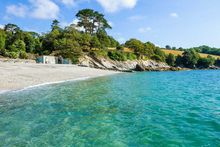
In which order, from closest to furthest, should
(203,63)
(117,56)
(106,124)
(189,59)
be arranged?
(106,124) → (117,56) → (189,59) → (203,63)

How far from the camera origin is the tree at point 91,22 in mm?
124062

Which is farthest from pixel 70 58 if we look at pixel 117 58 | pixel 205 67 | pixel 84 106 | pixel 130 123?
pixel 205 67

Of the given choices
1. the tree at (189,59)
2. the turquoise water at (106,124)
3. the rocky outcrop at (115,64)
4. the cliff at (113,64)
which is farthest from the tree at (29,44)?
the tree at (189,59)

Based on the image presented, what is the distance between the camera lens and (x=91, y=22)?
12850 cm

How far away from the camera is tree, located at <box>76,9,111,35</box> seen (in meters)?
124

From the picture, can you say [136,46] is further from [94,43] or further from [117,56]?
[94,43]

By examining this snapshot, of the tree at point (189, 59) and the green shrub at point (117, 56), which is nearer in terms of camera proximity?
the green shrub at point (117, 56)

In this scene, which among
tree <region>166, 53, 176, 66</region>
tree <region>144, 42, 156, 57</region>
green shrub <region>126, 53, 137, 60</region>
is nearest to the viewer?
green shrub <region>126, 53, 137, 60</region>

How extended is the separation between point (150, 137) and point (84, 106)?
8661 mm

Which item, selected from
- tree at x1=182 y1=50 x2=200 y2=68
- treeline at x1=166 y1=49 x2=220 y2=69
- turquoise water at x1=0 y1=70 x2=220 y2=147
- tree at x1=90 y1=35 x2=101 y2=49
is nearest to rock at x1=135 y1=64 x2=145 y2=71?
tree at x1=90 y1=35 x2=101 y2=49

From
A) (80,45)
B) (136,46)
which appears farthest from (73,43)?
(136,46)

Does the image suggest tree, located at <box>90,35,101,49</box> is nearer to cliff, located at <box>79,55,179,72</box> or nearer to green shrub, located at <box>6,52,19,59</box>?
cliff, located at <box>79,55,179,72</box>

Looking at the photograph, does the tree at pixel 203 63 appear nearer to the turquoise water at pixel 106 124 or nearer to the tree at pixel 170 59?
the tree at pixel 170 59

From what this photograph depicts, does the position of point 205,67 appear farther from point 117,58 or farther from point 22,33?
point 22,33
